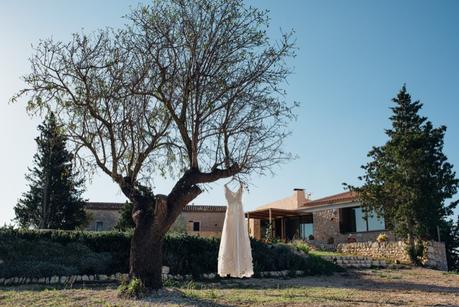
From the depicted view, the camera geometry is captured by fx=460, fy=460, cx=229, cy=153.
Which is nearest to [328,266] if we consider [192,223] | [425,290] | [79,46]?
[425,290]

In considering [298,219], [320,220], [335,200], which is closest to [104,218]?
[298,219]

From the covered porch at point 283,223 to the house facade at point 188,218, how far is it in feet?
9.63

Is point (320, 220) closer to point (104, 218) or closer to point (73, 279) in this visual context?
point (104, 218)

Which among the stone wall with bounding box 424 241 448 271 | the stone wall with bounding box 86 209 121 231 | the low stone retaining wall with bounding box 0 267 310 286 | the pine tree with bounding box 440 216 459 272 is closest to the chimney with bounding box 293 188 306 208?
the pine tree with bounding box 440 216 459 272

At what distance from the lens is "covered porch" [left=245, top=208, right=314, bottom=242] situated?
101ft

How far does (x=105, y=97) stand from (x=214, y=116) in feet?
8.08

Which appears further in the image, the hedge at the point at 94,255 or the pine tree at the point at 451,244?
the pine tree at the point at 451,244

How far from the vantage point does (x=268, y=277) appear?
15.5 meters

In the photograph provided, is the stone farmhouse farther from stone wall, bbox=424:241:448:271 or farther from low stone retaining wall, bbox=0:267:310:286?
low stone retaining wall, bbox=0:267:310:286

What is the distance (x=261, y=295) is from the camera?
1017 centimetres

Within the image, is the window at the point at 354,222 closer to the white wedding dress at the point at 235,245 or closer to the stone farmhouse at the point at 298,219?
the stone farmhouse at the point at 298,219

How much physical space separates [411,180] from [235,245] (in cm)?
1117

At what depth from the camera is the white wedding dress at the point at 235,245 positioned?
1120 cm

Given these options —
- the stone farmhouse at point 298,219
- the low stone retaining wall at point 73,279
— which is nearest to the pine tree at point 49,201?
the stone farmhouse at point 298,219
